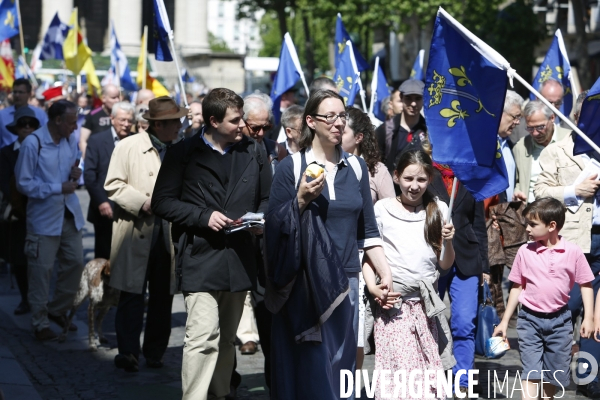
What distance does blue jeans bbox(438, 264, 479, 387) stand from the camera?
23.4ft

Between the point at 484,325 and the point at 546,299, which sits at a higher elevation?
the point at 546,299

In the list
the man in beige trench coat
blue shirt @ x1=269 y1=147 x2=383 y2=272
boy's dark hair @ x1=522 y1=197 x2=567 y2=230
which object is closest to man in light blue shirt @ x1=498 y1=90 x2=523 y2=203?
boy's dark hair @ x1=522 y1=197 x2=567 y2=230

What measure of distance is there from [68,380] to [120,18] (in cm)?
6256

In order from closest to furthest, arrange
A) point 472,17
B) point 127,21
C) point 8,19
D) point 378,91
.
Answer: point 378,91 < point 8,19 < point 472,17 < point 127,21

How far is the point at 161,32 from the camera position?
11148mm

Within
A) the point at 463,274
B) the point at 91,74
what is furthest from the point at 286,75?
the point at 91,74

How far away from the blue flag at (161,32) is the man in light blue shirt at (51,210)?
1.69m

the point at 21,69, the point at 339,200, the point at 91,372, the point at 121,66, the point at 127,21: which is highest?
the point at 127,21

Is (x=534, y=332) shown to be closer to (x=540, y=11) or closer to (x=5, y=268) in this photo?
(x=5, y=268)

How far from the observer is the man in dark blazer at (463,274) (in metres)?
7.14

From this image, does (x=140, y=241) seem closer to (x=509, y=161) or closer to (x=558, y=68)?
(x=509, y=161)

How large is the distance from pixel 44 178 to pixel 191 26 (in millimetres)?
62409

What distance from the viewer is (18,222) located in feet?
33.5

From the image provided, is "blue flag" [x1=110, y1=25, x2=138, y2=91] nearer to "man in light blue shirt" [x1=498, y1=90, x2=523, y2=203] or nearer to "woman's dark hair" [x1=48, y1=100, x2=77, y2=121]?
"woman's dark hair" [x1=48, y1=100, x2=77, y2=121]
